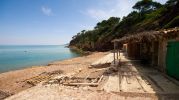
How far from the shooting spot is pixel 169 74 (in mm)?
11102

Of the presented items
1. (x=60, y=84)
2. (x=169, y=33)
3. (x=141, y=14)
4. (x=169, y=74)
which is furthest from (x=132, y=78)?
(x=141, y=14)

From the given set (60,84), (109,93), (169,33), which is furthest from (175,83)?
(60,84)

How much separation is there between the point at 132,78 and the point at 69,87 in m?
3.52

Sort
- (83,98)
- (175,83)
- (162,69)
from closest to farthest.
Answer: (83,98) → (175,83) → (162,69)

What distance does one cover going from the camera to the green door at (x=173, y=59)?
999cm

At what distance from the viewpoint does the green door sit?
999 centimetres

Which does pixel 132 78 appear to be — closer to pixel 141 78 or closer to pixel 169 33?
pixel 141 78

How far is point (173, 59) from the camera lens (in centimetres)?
1044

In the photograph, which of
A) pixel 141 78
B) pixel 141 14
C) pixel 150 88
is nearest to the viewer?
pixel 150 88

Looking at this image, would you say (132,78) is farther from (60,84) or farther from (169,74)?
(60,84)

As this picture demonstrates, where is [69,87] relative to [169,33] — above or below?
below

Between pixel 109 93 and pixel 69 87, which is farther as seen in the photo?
pixel 69 87

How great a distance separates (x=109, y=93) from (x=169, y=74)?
452 cm

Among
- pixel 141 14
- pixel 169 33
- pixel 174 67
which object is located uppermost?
pixel 141 14
